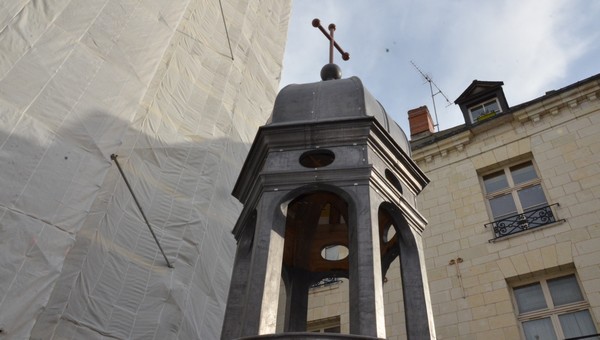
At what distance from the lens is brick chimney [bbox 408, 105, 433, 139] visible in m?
13.4

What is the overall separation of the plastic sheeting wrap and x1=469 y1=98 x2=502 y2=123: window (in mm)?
5322

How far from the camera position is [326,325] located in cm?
1023

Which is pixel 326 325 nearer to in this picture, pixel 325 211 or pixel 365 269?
pixel 325 211

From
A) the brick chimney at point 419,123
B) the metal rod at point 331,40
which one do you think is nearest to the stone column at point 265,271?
the metal rod at point 331,40

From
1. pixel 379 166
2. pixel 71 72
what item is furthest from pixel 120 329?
pixel 379 166

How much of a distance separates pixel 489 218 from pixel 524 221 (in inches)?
25.2

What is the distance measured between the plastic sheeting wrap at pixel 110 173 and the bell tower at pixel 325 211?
9.37 feet

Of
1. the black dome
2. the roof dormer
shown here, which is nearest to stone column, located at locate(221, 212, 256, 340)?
the black dome

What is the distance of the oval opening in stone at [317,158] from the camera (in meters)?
5.13

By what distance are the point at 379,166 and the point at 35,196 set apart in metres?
4.37

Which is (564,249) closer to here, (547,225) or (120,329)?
(547,225)

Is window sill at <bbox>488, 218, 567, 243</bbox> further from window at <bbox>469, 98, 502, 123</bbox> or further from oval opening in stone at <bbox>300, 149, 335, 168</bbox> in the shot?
oval opening in stone at <bbox>300, 149, 335, 168</bbox>

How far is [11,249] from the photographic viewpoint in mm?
6141

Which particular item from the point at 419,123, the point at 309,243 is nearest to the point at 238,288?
Result: the point at 309,243
